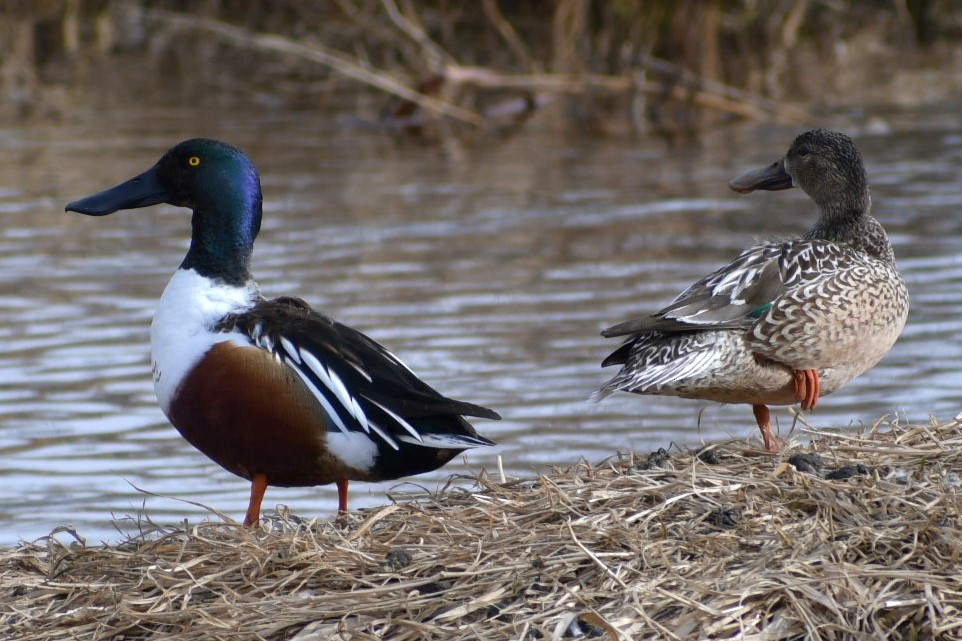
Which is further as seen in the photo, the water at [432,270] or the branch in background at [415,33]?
the branch in background at [415,33]

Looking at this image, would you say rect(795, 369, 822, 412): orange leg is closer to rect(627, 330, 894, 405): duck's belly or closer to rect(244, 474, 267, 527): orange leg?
rect(627, 330, 894, 405): duck's belly

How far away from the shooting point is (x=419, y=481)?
237 inches

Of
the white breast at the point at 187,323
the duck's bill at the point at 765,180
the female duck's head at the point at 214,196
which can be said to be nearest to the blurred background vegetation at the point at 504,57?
the duck's bill at the point at 765,180

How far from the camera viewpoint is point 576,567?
346 centimetres

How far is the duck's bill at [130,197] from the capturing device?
5.33m

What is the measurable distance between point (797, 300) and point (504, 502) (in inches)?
64.3

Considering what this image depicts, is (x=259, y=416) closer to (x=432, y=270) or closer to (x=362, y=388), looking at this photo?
(x=362, y=388)

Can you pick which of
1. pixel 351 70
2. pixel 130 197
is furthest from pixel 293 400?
pixel 351 70

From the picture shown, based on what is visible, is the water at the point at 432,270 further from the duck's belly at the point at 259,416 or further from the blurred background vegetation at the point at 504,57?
the blurred background vegetation at the point at 504,57

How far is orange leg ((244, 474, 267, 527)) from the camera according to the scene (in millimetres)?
4586

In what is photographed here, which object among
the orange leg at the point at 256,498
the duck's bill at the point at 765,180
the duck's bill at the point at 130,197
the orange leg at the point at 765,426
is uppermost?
the duck's bill at the point at 130,197

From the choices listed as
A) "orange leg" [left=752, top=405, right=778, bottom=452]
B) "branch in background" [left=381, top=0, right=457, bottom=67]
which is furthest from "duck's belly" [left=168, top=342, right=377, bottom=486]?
"branch in background" [left=381, top=0, right=457, bottom=67]

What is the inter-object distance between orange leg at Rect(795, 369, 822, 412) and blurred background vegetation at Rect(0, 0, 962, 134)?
844cm

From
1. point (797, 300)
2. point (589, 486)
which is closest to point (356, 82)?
point (797, 300)
